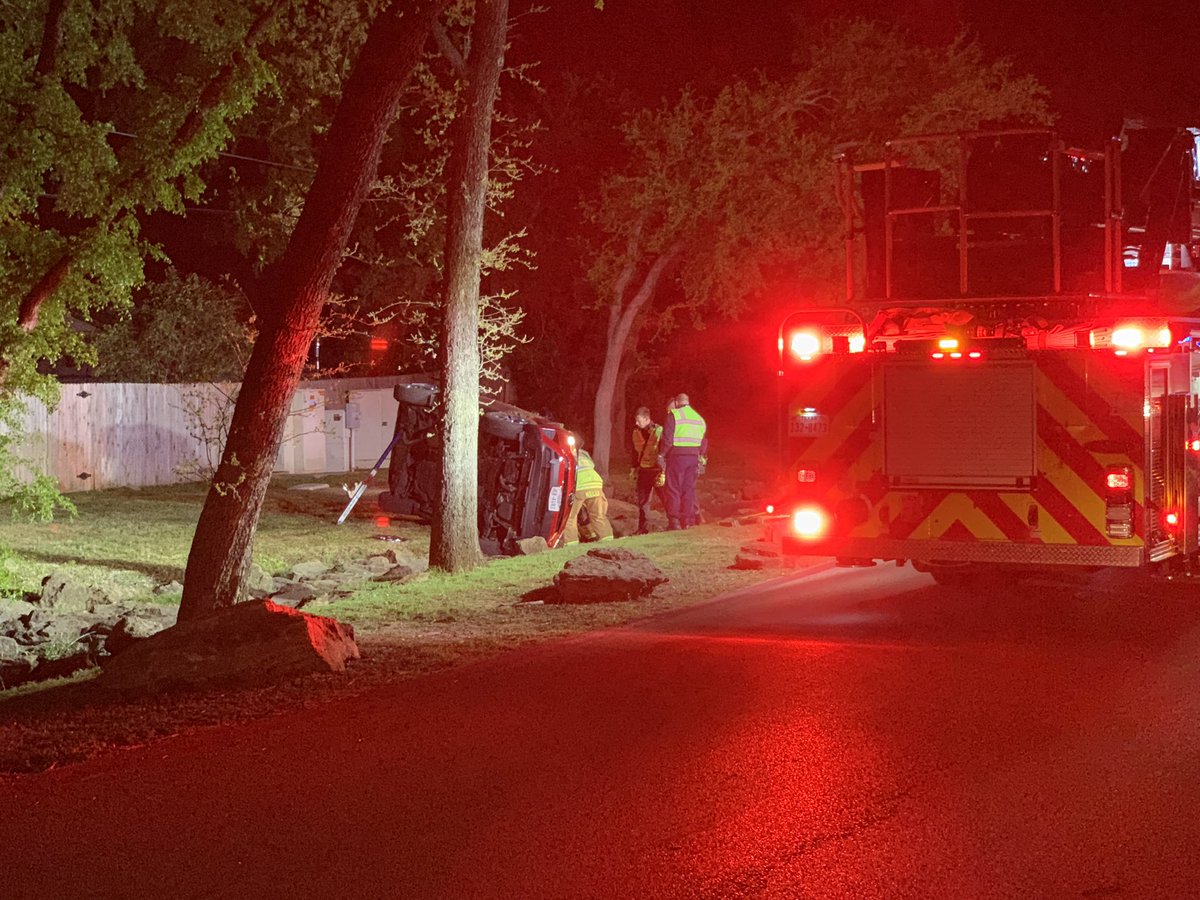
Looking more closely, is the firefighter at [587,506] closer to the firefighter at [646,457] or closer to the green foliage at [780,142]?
the firefighter at [646,457]

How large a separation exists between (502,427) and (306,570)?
10.1 ft

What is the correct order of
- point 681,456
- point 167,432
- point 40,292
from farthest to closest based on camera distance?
point 167,432 < point 681,456 < point 40,292

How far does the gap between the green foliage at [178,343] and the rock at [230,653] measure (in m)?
21.0

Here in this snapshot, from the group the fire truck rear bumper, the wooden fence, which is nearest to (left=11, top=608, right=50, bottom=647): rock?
the fire truck rear bumper

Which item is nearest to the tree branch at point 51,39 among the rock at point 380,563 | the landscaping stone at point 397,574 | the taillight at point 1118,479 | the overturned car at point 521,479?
the landscaping stone at point 397,574

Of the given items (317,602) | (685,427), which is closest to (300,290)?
(317,602)

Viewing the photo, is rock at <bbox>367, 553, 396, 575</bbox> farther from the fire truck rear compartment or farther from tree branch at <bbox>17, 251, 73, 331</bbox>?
the fire truck rear compartment

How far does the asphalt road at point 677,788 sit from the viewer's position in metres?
5.18

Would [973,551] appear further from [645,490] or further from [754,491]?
[754,491]

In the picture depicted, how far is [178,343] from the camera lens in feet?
97.1

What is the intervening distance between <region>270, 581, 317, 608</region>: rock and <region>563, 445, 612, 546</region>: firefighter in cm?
445

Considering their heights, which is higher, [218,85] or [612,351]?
[218,85]

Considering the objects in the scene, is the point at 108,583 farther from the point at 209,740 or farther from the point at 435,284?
the point at 435,284

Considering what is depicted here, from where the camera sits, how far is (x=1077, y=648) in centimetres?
962
